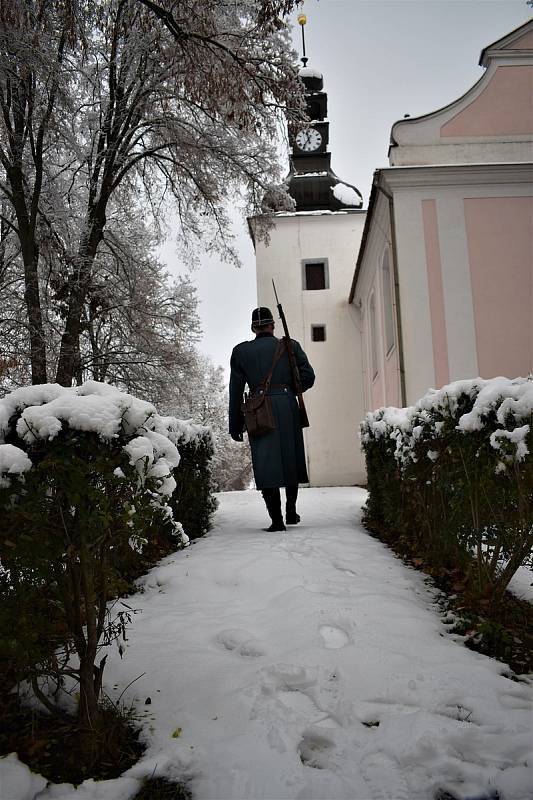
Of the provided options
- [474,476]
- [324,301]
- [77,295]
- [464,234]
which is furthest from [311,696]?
[324,301]

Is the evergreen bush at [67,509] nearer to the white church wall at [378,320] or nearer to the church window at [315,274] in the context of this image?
the white church wall at [378,320]

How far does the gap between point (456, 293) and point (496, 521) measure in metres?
9.25

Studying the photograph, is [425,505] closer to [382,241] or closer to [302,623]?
[302,623]

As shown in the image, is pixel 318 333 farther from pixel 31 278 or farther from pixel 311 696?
pixel 311 696

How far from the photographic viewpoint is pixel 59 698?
7.89ft

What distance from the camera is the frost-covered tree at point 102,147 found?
28.7ft

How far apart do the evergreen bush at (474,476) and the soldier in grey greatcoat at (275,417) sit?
1.29 meters

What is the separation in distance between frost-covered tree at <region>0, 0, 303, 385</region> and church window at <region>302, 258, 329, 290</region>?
26.9 feet

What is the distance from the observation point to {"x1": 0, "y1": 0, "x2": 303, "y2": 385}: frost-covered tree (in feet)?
28.7

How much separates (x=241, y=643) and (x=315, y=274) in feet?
64.7

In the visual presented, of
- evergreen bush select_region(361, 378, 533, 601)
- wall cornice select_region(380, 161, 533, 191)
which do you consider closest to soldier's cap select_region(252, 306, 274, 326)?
evergreen bush select_region(361, 378, 533, 601)

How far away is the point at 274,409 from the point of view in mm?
5906

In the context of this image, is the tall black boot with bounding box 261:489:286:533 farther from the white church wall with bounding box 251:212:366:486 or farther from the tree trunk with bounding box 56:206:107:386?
the white church wall with bounding box 251:212:366:486

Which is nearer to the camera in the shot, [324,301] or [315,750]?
[315,750]
